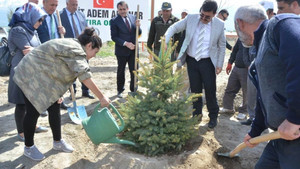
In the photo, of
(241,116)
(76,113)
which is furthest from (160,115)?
(241,116)

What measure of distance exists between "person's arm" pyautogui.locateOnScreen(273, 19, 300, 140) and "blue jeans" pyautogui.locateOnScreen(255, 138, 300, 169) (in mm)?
286

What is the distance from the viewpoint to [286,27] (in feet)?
4.81

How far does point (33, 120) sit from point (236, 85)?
350 centimetres

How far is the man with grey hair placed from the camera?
56.4 inches

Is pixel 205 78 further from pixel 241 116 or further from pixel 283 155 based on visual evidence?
pixel 283 155

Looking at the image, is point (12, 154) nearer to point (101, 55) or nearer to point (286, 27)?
point (286, 27)

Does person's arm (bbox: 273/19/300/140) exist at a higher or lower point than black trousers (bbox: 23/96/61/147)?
higher

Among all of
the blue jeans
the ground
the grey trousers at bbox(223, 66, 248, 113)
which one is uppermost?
the blue jeans

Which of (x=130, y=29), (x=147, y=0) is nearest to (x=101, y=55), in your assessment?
(x=147, y=0)

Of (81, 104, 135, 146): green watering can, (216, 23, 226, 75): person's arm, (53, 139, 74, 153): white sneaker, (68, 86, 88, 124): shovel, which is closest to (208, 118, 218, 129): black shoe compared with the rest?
(216, 23, 226, 75): person's arm

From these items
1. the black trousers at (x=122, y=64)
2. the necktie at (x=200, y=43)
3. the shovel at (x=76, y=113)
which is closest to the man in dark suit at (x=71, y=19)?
the black trousers at (x=122, y=64)

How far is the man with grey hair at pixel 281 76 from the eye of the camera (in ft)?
4.70

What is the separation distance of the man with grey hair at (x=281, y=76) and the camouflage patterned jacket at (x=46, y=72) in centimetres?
169

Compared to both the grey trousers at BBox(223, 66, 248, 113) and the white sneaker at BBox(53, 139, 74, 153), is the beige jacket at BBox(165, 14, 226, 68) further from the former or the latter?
the white sneaker at BBox(53, 139, 74, 153)
